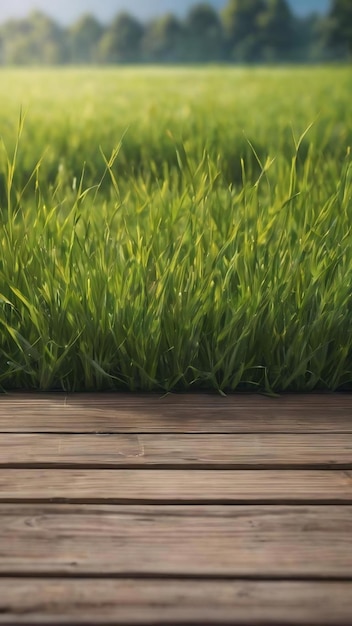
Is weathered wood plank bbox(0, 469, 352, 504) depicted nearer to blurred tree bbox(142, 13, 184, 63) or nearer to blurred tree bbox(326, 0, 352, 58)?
blurred tree bbox(326, 0, 352, 58)

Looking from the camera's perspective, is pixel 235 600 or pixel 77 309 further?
pixel 77 309

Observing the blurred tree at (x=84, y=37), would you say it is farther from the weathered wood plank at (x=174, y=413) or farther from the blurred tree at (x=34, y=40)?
the weathered wood plank at (x=174, y=413)

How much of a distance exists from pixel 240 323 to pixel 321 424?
0.98 ft

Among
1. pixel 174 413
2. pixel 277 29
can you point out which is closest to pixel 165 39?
pixel 277 29

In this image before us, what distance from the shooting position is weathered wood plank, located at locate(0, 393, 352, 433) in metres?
1.43

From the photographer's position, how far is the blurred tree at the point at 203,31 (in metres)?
29.4

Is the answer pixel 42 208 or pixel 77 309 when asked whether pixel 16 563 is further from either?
pixel 42 208

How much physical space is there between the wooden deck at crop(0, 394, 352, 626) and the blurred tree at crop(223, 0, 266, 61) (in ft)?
94.6

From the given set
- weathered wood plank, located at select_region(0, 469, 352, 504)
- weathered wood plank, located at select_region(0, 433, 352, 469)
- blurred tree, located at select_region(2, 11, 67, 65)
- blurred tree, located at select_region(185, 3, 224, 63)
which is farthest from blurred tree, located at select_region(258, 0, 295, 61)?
weathered wood plank, located at select_region(0, 469, 352, 504)

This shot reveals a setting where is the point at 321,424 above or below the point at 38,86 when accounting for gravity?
above

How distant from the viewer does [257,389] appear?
5.38 ft

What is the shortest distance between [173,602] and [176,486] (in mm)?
272

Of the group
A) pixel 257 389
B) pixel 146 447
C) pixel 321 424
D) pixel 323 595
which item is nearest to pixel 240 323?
pixel 257 389

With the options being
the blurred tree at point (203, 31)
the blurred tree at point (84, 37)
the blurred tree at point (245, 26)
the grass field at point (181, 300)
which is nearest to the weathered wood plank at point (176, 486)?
the grass field at point (181, 300)
